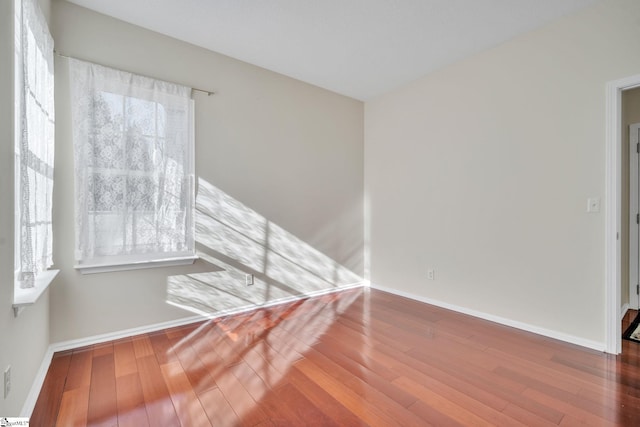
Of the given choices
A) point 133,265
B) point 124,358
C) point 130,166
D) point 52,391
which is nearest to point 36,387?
point 52,391

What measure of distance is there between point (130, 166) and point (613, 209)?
3.96 meters

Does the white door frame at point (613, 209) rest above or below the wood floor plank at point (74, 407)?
above

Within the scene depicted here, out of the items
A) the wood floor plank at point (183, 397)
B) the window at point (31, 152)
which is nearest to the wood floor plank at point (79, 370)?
the wood floor plank at point (183, 397)

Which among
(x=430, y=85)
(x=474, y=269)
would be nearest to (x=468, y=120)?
(x=430, y=85)

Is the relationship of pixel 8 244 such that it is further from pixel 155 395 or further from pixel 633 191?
pixel 633 191

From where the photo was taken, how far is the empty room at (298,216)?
1.74 m

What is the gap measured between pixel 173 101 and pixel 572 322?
4.08 meters

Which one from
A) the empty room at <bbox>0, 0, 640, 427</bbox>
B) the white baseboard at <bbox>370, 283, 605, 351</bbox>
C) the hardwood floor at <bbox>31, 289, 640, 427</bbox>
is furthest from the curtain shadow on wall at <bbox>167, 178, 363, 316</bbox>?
the white baseboard at <bbox>370, 283, 605, 351</bbox>

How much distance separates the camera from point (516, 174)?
290 centimetres

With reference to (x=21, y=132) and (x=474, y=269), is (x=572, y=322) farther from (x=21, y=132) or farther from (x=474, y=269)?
(x=21, y=132)

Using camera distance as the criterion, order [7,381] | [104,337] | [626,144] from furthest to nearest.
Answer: [626,144]
[104,337]
[7,381]

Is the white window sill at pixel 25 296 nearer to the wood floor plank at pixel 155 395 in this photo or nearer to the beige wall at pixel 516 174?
the wood floor plank at pixel 155 395

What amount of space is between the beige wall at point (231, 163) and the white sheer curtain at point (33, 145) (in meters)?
0.37

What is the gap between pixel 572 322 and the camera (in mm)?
2568
